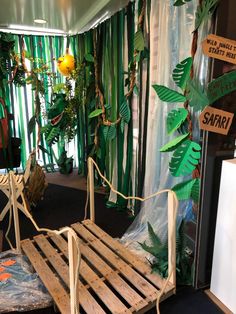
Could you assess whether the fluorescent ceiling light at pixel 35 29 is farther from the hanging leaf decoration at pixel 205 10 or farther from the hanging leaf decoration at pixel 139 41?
the hanging leaf decoration at pixel 205 10

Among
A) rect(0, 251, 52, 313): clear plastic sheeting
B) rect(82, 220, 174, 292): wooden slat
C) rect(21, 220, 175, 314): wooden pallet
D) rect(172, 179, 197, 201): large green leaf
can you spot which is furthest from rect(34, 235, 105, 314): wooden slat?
rect(172, 179, 197, 201): large green leaf

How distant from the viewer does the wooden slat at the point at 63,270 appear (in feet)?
4.74

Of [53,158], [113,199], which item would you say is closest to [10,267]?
[113,199]

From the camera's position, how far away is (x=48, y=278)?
1655 mm

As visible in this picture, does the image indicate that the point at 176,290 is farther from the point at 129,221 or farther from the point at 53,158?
the point at 53,158

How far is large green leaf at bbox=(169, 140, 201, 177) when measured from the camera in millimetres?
1600

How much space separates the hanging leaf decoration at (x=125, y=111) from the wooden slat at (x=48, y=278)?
1428mm

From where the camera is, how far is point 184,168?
→ 163cm

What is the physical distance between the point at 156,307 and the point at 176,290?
0.97ft

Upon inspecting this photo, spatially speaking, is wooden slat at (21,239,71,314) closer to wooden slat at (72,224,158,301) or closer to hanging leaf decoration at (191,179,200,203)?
wooden slat at (72,224,158,301)

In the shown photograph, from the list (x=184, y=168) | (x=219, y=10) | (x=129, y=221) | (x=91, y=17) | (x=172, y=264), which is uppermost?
(x=91, y=17)

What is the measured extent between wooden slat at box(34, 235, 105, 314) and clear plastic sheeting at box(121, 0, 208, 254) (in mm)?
610

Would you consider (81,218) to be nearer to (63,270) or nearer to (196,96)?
(63,270)

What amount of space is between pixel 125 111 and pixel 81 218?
1.21 meters
